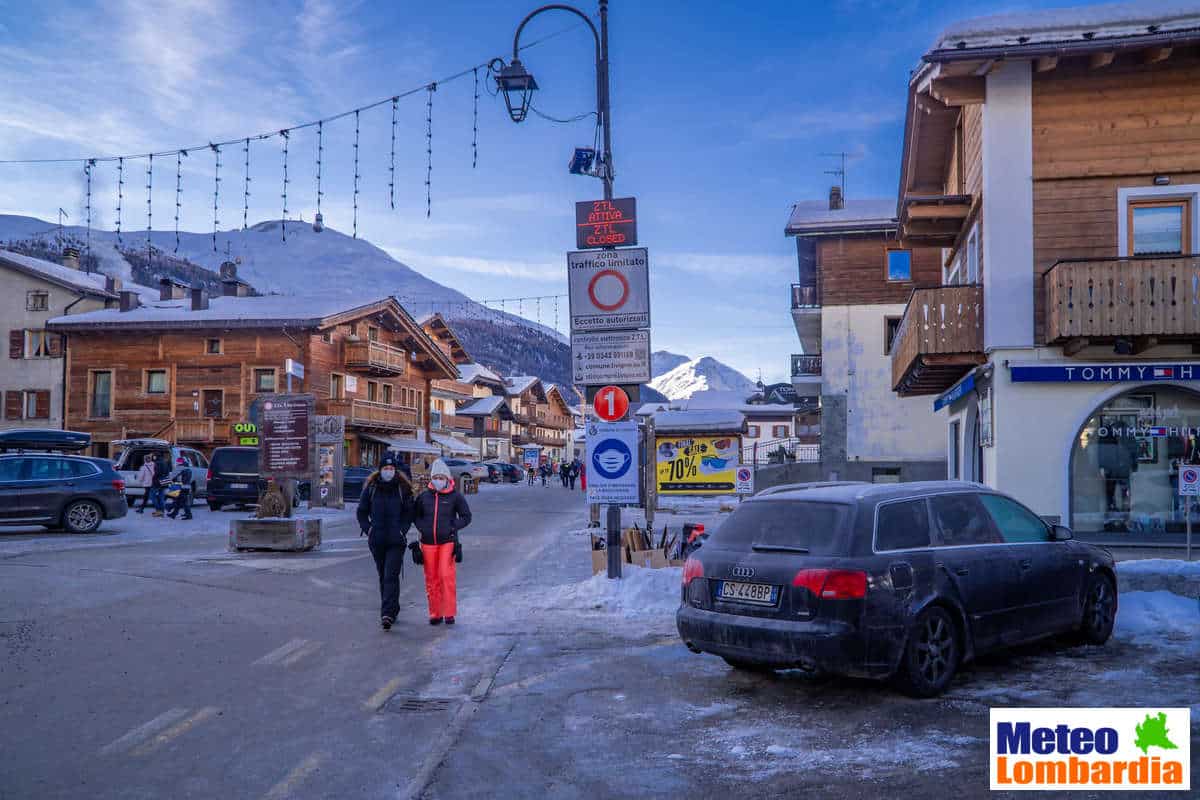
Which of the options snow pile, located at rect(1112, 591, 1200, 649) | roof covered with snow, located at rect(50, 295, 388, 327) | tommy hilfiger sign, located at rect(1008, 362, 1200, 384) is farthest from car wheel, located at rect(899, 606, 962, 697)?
roof covered with snow, located at rect(50, 295, 388, 327)

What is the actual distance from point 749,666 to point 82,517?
17.9 metres

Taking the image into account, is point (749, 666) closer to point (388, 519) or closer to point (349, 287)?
point (388, 519)

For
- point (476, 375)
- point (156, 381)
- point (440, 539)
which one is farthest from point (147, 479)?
point (476, 375)

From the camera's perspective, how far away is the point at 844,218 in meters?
35.1

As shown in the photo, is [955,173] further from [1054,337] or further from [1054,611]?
[1054,611]

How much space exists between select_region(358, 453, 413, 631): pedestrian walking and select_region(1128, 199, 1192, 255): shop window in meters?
12.5

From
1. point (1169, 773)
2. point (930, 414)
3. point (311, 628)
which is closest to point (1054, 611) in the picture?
point (1169, 773)

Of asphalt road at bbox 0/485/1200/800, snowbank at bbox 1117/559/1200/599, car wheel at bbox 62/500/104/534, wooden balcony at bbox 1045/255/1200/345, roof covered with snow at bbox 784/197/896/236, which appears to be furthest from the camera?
roof covered with snow at bbox 784/197/896/236

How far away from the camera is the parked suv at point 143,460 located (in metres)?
29.4

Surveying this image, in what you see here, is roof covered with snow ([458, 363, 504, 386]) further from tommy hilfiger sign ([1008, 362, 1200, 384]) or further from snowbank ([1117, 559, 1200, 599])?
snowbank ([1117, 559, 1200, 599])

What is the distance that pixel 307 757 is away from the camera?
5.45 m

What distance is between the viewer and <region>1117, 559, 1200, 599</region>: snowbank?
10.8 m

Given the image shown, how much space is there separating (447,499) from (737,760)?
523 cm

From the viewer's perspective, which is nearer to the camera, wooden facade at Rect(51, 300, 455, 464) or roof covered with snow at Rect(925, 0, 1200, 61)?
roof covered with snow at Rect(925, 0, 1200, 61)
